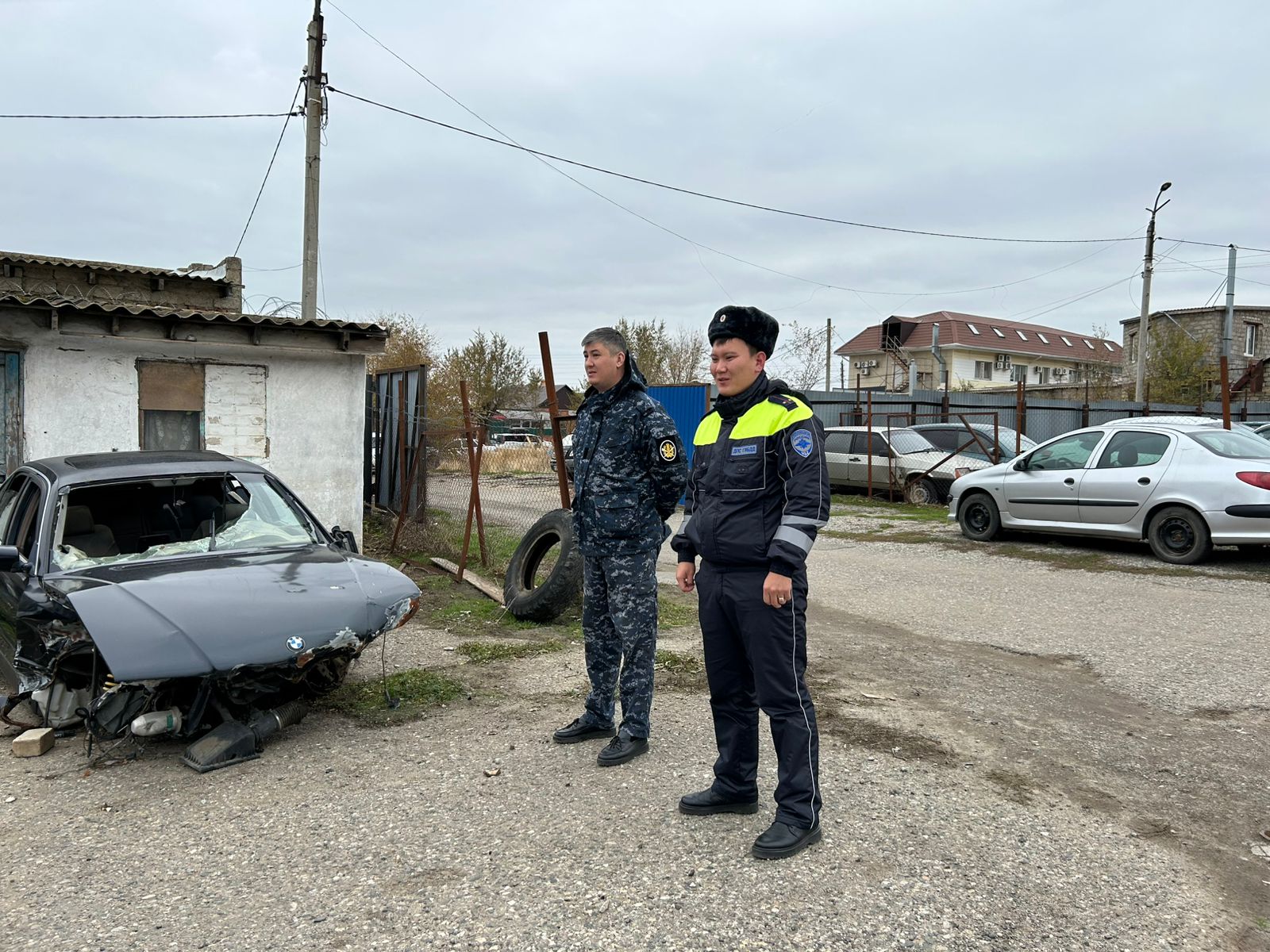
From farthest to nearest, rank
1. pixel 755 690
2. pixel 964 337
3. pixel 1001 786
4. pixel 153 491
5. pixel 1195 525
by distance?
pixel 964 337 < pixel 1195 525 < pixel 153 491 < pixel 1001 786 < pixel 755 690

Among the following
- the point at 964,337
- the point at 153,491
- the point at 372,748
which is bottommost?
the point at 372,748

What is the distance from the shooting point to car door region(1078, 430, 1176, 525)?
9.70 metres

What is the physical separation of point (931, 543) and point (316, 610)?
29.7 feet

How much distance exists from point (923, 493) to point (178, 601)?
13.7 metres

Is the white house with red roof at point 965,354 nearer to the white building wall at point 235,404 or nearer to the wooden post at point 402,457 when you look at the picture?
the wooden post at point 402,457

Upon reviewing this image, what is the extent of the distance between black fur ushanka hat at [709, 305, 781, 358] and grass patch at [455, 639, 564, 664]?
336 cm

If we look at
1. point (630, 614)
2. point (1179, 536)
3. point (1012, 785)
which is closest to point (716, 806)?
point (630, 614)

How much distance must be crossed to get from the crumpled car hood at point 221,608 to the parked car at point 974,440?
1344 centimetres

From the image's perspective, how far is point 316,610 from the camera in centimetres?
420

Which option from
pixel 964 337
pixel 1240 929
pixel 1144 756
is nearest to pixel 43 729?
pixel 1240 929

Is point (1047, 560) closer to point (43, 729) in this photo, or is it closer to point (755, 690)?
point (755, 690)

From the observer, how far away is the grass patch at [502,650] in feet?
19.7

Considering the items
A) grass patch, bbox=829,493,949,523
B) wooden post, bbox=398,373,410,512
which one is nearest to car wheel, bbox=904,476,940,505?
grass patch, bbox=829,493,949,523

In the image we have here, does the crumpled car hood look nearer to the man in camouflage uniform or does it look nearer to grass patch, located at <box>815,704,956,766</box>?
the man in camouflage uniform
